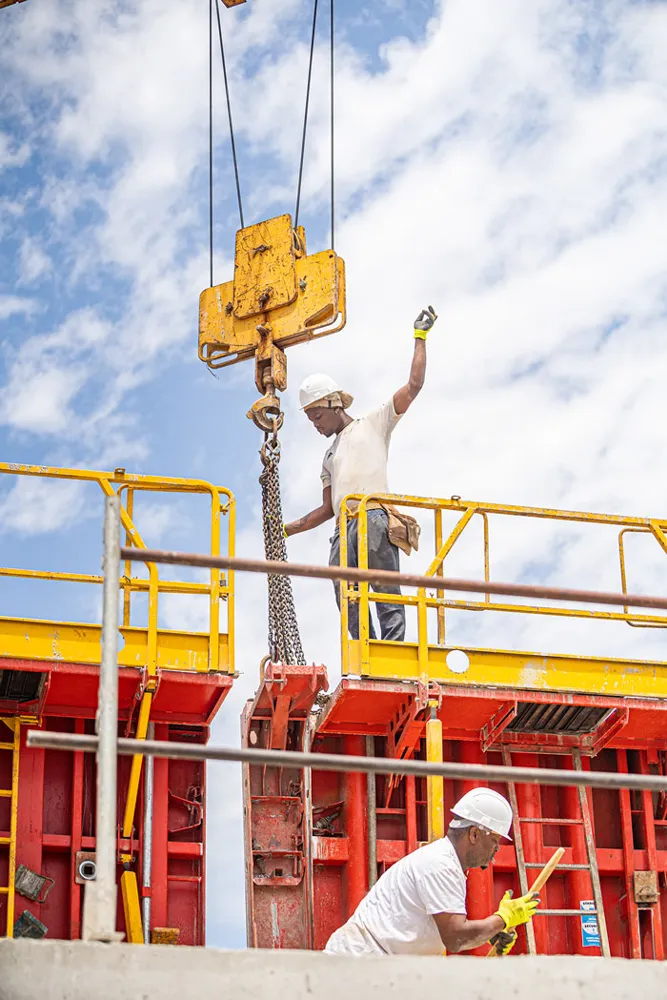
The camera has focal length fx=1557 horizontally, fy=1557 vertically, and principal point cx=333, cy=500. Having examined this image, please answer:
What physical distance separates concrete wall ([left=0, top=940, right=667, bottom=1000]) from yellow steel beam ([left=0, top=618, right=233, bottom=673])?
4902 millimetres

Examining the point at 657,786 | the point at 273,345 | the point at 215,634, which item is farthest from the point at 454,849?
the point at 273,345

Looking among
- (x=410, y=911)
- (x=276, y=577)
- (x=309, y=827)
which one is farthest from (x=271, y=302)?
(x=410, y=911)

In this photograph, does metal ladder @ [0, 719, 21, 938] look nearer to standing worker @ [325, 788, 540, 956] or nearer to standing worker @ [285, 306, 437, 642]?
standing worker @ [285, 306, 437, 642]

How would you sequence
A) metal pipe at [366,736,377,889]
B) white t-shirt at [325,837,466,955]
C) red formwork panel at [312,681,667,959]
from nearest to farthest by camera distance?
1. white t-shirt at [325,837,466,955]
2. metal pipe at [366,736,377,889]
3. red formwork panel at [312,681,667,959]

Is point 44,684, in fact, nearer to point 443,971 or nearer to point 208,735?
point 208,735

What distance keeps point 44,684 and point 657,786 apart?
5422 mm

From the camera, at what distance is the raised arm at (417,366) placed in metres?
11.9

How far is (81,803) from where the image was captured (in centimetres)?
1067

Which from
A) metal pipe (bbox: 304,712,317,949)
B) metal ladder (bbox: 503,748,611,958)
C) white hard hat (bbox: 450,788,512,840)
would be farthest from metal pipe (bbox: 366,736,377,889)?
white hard hat (bbox: 450,788,512,840)

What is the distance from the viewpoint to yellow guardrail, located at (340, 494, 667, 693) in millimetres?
10875

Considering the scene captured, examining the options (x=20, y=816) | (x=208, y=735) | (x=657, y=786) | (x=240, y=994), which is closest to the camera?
(x=240, y=994)

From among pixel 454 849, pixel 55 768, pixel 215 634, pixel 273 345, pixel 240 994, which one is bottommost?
pixel 240 994

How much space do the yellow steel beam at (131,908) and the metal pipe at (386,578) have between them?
448cm

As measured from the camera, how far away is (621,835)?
11.6m
